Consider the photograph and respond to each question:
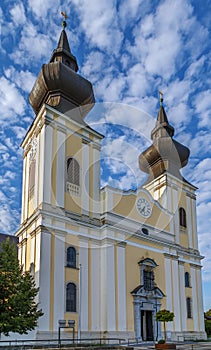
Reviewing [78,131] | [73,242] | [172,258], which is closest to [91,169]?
[78,131]

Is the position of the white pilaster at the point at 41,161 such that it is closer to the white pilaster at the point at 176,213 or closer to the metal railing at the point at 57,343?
the metal railing at the point at 57,343

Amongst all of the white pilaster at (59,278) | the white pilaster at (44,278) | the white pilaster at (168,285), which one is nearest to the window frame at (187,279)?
the white pilaster at (168,285)

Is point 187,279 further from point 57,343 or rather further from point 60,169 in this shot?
point 57,343

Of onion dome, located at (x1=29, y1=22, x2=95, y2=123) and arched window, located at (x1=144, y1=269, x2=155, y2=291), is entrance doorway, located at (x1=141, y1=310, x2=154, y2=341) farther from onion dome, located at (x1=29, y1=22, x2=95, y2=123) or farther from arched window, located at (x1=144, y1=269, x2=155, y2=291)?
onion dome, located at (x1=29, y1=22, x2=95, y2=123)

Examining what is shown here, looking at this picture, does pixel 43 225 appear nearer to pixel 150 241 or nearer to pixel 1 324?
pixel 1 324

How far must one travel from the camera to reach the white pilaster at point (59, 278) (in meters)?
24.4

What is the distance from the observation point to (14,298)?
2023 cm

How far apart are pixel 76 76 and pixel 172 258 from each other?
1680cm

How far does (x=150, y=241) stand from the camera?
32.0 metres

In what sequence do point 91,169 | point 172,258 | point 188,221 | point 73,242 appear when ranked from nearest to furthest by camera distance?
point 73,242
point 91,169
point 172,258
point 188,221

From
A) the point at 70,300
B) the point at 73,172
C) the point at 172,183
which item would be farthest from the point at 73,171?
the point at 172,183

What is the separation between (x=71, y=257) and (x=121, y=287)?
427cm

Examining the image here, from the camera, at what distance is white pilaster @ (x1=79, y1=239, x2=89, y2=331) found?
84.6 ft

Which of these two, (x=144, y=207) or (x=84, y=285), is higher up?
(x=144, y=207)
